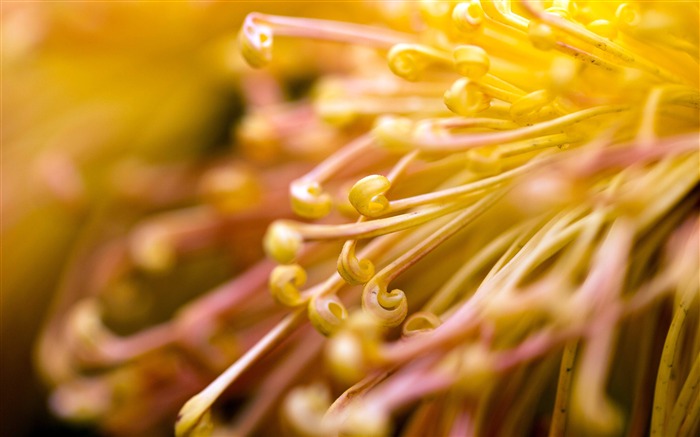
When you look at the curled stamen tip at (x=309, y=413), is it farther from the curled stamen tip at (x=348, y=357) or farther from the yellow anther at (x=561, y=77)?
the yellow anther at (x=561, y=77)

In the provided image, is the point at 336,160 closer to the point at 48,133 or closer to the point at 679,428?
the point at 679,428

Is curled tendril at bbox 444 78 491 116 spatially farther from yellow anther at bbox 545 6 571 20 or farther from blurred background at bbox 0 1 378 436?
blurred background at bbox 0 1 378 436

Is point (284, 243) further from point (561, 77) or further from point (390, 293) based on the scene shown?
point (561, 77)

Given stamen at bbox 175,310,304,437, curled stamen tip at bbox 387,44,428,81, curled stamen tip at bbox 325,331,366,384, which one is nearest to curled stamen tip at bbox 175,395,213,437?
stamen at bbox 175,310,304,437

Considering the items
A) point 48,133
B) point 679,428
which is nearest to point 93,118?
point 48,133

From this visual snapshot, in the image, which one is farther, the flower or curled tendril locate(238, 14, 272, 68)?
curled tendril locate(238, 14, 272, 68)

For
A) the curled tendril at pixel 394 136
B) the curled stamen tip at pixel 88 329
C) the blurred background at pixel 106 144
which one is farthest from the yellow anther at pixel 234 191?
the curled tendril at pixel 394 136
